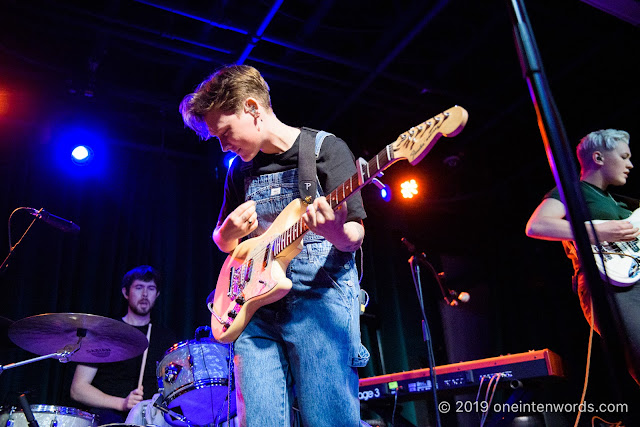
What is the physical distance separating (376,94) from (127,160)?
3370mm

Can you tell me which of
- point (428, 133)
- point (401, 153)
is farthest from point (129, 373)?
point (428, 133)

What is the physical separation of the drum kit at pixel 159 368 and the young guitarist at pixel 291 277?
1.60m

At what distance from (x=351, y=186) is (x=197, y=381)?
2.35 m

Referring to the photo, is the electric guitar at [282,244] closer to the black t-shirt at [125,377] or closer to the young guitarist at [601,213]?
the young guitarist at [601,213]

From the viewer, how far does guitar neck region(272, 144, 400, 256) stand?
1.87m

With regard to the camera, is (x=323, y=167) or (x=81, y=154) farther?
(x=81, y=154)

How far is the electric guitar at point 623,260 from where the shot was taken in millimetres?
3084

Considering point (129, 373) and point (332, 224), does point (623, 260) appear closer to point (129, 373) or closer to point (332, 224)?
point (332, 224)

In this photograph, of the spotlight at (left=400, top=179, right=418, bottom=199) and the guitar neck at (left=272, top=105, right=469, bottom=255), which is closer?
the guitar neck at (left=272, top=105, right=469, bottom=255)

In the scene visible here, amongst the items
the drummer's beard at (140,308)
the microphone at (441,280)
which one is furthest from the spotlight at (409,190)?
the drummer's beard at (140,308)

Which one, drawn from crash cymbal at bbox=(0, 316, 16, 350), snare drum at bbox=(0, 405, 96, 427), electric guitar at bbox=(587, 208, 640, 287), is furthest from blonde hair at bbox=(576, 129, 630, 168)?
crash cymbal at bbox=(0, 316, 16, 350)

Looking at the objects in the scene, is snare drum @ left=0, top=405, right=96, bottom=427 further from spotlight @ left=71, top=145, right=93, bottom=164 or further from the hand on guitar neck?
spotlight @ left=71, top=145, right=93, bottom=164

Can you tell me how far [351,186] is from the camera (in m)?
1.89

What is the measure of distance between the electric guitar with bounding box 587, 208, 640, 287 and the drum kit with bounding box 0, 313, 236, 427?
2.63m
